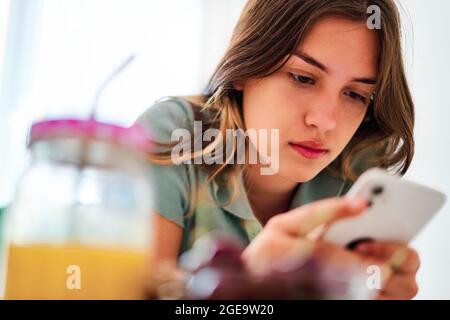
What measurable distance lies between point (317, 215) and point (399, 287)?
5.7 inches

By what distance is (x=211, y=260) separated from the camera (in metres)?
0.39

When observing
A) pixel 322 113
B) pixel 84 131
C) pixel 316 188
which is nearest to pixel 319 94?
pixel 322 113

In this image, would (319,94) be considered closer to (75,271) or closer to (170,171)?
(170,171)

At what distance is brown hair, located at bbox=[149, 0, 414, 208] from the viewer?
0.69 metres

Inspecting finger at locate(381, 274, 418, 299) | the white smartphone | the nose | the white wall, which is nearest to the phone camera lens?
the white smartphone

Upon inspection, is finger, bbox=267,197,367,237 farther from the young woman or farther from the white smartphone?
the young woman

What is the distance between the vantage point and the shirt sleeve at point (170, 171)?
706 millimetres

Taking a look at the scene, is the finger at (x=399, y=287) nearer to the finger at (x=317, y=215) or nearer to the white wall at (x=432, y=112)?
the finger at (x=317, y=215)

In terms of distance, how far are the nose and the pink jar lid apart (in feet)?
0.92

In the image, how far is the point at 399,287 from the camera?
48 cm

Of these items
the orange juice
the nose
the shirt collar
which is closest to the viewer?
the orange juice

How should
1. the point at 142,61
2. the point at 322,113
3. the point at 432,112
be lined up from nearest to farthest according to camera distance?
the point at 322,113 → the point at 432,112 → the point at 142,61
